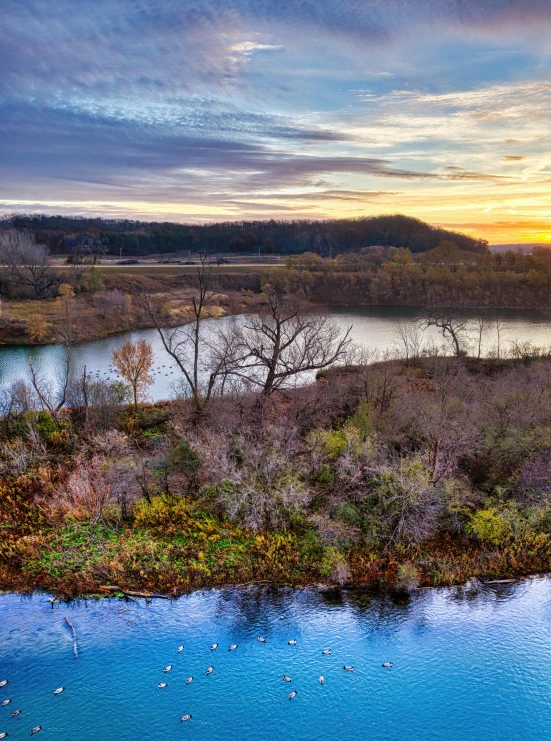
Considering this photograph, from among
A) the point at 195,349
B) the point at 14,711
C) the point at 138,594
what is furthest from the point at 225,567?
the point at 195,349

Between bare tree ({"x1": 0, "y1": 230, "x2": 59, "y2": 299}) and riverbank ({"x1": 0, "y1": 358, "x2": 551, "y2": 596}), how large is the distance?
5158cm

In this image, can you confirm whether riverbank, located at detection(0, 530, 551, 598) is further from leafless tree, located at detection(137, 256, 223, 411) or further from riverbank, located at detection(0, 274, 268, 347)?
riverbank, located at detection(0, 274, 268, 347)

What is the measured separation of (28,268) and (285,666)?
72.8m

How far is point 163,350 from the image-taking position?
56156 mm

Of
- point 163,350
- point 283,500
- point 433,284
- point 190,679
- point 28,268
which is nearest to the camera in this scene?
point 190,679

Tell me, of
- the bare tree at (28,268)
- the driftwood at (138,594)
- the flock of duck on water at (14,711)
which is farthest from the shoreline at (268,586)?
the bare tree at (28,268)

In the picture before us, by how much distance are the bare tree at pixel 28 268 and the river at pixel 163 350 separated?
1662 centimetres

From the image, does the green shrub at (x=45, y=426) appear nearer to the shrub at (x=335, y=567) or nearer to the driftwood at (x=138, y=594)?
the driftwood at (x=138, y=594)

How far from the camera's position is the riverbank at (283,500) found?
20281 millimetres

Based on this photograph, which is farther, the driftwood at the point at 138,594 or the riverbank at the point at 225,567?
the riverbank at the point at 225,567

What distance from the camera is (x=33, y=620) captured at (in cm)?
1805

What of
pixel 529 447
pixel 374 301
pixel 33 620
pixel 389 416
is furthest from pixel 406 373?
pixel 374 301

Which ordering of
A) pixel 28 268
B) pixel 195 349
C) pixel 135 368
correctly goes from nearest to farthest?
pixel 195 349 → pixel 135 368 → pixel 28 268

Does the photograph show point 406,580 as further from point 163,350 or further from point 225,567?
point 163,350
